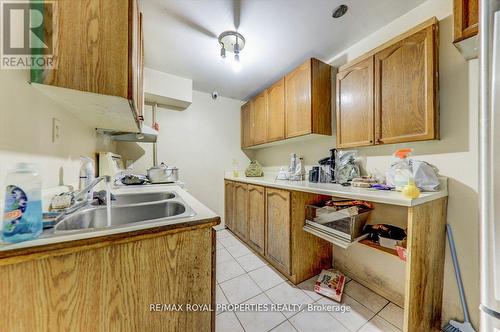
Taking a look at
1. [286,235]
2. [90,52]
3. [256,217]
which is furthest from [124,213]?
[256,217]

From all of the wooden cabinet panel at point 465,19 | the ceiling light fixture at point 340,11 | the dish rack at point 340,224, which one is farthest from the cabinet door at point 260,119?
the wooden cabinet panel at point 465,19

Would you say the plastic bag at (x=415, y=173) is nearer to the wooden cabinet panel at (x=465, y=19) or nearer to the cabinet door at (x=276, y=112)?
the wooden cabinet panel at (x=465, y=19)

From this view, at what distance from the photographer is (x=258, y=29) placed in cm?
145

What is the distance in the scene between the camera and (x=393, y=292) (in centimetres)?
136

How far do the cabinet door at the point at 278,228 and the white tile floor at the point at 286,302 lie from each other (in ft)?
0.44

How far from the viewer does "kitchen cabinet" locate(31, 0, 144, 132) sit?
2.17 ft

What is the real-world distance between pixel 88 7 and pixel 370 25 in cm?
187

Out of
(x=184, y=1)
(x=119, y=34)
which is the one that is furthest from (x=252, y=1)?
(x=119, y=34)

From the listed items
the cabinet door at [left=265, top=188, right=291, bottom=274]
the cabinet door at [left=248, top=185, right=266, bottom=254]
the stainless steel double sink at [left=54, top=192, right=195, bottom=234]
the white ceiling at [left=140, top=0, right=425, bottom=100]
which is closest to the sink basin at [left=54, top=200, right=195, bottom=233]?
the stainless steel double sink at [left=54, top=192, right=195, bottom=234]

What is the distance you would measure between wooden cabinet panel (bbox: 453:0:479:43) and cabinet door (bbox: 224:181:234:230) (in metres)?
2.39

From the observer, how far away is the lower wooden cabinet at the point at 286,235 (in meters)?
1.55

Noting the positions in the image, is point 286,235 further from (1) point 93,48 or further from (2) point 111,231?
(1) point 93,48

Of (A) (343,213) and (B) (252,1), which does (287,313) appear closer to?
(A) (343,213)

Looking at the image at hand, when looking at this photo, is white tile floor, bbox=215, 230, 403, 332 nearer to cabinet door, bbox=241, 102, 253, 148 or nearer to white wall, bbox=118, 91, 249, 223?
white wall, bbox=118, 91, 249, 223
